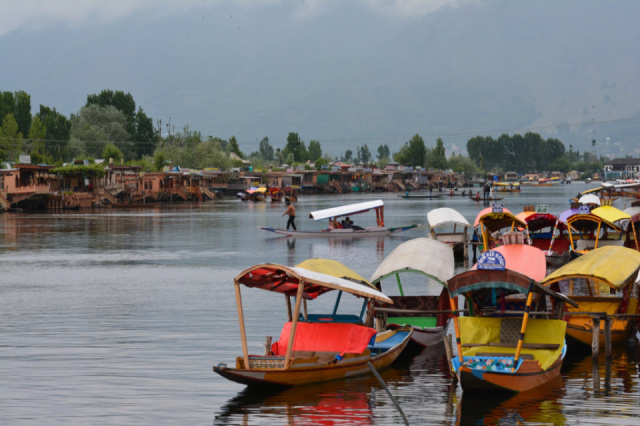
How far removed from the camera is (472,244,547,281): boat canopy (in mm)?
21706

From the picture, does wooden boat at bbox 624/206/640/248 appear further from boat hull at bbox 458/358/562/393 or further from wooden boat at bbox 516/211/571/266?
boat hull at bbox 458/358/562/393

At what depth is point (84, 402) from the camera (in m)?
16.0

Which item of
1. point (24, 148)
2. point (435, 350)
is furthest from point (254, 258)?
point (24, 148)

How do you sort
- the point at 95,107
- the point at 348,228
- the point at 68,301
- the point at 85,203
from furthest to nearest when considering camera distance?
the point at 95,107 < the point at 85,203 < the point at 348,228 < the point at 68,301

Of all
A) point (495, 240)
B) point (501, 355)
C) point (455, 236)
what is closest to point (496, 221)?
point (495, 240)

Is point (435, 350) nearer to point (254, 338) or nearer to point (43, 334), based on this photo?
point (254, 338)

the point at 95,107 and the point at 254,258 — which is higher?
the point at 95,107

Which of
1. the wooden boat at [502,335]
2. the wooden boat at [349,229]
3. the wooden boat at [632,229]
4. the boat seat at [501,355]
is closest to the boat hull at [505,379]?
the wooden boat at [502,335]

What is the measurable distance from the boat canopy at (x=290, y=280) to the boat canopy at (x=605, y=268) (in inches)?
166

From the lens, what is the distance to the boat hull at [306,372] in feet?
51.1

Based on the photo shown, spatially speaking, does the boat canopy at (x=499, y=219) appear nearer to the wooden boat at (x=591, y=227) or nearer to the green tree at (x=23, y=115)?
the wooden boat at (x=591, y=227)

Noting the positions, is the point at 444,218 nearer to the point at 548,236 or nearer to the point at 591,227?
the point at 548,236

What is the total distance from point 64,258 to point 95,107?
137 meters

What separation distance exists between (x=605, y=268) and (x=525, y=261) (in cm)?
356
